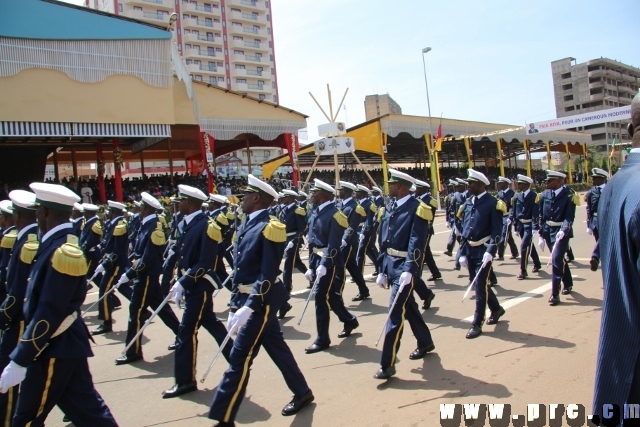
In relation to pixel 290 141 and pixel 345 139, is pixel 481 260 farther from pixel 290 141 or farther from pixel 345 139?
pixel 290 141

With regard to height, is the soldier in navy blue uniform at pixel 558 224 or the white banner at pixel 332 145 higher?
the white banner at pixel 332 145

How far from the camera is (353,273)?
320 inches

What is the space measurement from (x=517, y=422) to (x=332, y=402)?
1478 millimetres

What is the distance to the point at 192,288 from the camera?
15.4 feet

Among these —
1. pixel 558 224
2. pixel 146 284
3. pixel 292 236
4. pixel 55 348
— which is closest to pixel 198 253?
pixel 146 284

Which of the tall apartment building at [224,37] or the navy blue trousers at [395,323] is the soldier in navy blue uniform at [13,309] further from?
the tall apartment building at [224,37]

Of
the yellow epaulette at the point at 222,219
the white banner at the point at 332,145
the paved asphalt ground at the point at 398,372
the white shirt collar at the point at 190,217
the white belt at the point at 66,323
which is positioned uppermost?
the white banner at the point at 332,145

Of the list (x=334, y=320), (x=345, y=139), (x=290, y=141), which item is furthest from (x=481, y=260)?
(x=290, y=141)

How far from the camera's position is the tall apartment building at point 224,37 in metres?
65.8

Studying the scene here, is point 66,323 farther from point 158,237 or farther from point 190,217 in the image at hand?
point 158,237

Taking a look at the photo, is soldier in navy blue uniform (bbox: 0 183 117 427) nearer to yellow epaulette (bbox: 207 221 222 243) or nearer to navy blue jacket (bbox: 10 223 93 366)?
navy blue jacket (bbox: 10 223 93 366)

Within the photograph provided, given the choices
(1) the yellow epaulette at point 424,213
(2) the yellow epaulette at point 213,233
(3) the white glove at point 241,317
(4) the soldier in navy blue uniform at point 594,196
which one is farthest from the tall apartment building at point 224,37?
(3) the white glove at point 241,317

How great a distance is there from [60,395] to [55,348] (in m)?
0.31

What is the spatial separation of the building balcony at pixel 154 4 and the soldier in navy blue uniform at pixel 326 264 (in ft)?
211
